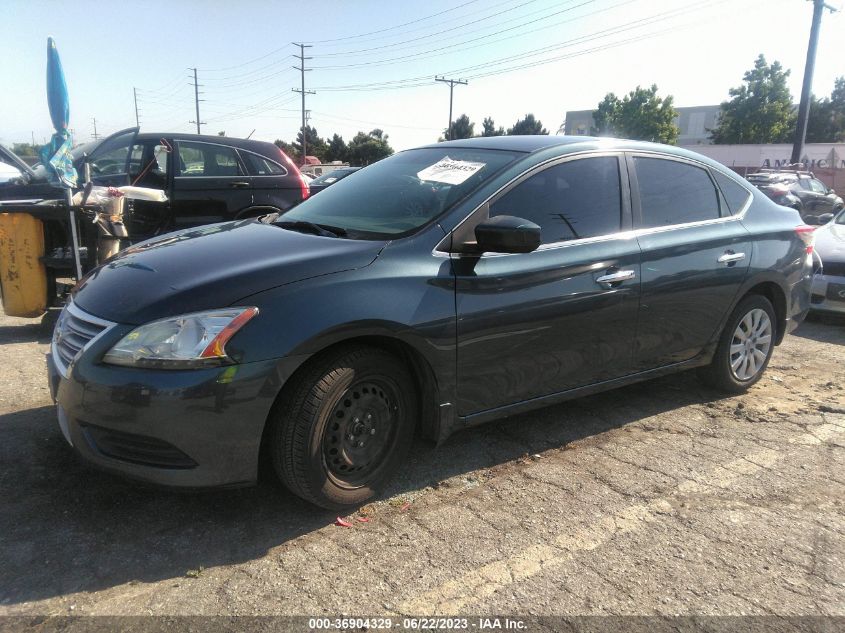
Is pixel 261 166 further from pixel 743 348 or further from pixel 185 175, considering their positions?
pixel 743 348

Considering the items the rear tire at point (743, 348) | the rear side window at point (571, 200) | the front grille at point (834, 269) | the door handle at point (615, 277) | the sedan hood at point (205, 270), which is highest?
the rear side window at point (571, 200)

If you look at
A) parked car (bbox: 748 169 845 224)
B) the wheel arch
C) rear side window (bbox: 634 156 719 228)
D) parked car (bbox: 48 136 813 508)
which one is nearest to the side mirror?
parked car (bbox: 48 136 813 508)

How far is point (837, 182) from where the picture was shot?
Result: 3256 centimetres

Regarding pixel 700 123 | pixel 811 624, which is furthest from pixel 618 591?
pixel 700 123

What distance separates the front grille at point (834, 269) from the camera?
6.98m

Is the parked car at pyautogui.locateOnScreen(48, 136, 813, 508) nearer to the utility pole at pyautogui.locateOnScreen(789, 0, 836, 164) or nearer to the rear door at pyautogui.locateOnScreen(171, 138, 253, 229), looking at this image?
the rear door at pyautogui.locateOnScreen(171, 138, 253, 229)

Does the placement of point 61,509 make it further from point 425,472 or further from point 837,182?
point 837,182

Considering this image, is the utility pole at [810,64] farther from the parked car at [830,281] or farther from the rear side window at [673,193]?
the rear side window at [673,193]

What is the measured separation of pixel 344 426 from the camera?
9.02 ft

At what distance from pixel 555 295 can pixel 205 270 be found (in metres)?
1.73

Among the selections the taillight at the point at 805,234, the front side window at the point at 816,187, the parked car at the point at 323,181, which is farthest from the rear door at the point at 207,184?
the front side window at the point at 816,187

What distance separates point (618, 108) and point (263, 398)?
212 ft

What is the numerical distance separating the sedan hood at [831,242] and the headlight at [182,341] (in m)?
7.04

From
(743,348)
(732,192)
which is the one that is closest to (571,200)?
(732,192)
